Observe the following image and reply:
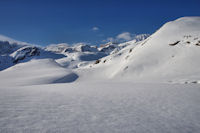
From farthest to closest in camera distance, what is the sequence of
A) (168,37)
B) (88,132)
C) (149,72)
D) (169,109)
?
(168,37)
(149,72)
(169,109)
(88,132)

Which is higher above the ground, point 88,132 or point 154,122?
point 88,132

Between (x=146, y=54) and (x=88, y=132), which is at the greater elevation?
(x=146, y=54)

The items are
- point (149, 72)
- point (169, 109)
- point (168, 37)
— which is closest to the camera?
point (169, 109)

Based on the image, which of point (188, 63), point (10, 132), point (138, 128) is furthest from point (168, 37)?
point (10, 132)

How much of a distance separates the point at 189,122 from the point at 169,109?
104 cm

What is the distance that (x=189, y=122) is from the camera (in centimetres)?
346

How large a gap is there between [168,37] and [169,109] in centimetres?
2835

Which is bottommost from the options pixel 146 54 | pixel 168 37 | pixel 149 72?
pixel 149 72

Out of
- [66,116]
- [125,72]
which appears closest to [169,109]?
[66,116]

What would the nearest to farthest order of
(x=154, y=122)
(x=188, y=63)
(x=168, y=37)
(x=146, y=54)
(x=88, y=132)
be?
(x=88, y=132), (x=154, y=122), (x=188, y=63), (x=146, y=54), (x=168, y=37)

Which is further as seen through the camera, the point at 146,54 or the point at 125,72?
the point at 146,54

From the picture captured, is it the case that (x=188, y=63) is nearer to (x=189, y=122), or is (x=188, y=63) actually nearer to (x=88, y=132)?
(x=189, y=122)

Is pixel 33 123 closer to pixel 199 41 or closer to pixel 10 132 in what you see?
pixel 10 132

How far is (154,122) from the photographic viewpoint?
341 centimetres
